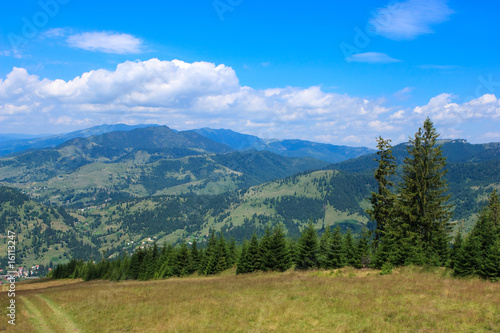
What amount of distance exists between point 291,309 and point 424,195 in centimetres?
2816

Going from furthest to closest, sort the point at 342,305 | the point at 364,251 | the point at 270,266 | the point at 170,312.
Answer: the point at 270,266 < the point at 364,251 < the point at 170,312 < the point at 342,305

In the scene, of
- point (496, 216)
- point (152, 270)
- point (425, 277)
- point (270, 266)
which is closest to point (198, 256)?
point (152, 270)

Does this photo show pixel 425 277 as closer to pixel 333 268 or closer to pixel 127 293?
pixel 333 268

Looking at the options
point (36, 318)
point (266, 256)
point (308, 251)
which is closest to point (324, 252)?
point (308, 251)

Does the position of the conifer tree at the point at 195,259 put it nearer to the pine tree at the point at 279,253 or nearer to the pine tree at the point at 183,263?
the pine tree at the point at 183,263

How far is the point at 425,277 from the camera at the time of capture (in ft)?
90.6

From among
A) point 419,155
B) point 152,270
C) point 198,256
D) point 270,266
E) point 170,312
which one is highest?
point 419,155

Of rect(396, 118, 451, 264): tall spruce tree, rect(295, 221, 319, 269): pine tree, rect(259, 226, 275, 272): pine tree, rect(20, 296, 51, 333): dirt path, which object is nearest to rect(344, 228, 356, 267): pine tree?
rect(295, 221, 319, 269): pine tree

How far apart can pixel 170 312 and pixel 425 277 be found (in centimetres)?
2324

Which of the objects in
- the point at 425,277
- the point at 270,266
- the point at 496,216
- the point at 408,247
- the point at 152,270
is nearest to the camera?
the point at 425,277

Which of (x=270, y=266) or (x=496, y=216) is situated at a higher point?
(x=496, y=216)

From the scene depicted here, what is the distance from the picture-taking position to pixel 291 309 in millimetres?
19047

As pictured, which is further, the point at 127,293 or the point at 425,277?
the point at 127,293

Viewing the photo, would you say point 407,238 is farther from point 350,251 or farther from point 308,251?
point 308,251
